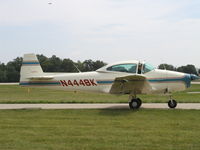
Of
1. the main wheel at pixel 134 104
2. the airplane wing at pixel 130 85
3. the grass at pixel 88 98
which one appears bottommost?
the grass at pixel 88 98

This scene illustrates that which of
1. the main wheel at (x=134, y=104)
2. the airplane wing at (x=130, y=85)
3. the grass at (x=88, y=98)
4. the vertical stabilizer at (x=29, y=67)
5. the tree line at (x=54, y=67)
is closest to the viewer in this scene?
the airplane wing at (x=130, y=85)

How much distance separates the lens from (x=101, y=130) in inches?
321

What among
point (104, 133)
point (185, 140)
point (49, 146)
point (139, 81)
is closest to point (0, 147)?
point (49, 146)

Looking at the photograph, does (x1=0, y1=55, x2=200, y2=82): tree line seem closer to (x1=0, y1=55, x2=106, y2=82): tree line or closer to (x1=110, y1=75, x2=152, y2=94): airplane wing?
(x1=0, y1=55, x2=106, y2=82): tree line

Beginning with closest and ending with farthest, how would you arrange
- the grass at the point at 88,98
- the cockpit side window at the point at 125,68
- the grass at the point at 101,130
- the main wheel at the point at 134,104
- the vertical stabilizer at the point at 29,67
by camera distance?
the grass at the point at 101,130 → the main wheel at the point at 134,104 → the cockpit side window at the point at 125,68 → the vertical stabilizer at the point at 29,67 → the grass at the point at 88,98

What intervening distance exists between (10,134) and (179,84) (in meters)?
8.03

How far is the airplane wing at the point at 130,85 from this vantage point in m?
12.4

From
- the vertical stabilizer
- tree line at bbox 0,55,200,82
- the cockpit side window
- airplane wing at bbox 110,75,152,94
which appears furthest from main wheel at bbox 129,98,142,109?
tree line at bbox 0,55,200,82

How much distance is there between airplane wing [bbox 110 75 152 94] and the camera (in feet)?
40.8

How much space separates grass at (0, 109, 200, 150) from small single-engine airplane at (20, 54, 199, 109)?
155cm

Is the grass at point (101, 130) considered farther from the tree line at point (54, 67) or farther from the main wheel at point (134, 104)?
the tree line at point (54, 67)

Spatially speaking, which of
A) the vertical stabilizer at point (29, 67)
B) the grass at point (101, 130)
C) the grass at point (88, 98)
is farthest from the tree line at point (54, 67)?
the grass at point (101, 130)

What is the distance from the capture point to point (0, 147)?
21.1 ft

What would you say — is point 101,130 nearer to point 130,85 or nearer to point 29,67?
point 130,85
